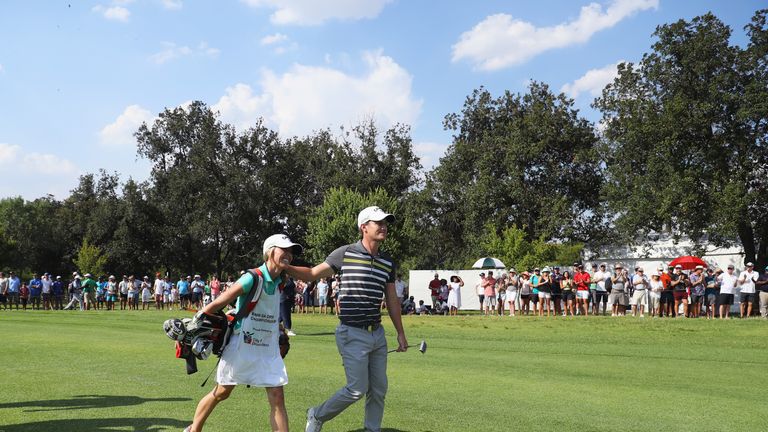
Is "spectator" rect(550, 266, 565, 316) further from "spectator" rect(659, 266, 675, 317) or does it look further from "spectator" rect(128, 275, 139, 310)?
"spectator" rect(128, 275, 139, 310)

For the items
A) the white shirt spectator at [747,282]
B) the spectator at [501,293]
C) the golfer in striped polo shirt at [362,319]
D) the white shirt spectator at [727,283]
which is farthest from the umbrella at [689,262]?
the golfer in striped polo shirt at [362,319]

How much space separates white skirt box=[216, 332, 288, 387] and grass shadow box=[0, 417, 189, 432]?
61.5 inches

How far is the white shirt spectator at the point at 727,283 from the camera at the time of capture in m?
25.1

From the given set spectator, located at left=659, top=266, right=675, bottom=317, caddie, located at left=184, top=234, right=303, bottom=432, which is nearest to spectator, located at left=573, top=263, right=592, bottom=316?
spectator, located at left=659, top=266, right=675, bottom=317

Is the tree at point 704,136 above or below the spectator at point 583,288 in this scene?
above

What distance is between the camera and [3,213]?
3408 inches

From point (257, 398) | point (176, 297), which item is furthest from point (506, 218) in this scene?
point (257, 398)

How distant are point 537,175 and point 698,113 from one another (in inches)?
795

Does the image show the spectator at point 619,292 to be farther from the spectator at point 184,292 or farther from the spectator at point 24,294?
the spectator at point 24,294

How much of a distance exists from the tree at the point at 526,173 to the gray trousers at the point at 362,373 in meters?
49.4

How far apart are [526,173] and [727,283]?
35.0 metres

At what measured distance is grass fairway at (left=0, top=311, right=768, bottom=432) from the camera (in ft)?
24.9

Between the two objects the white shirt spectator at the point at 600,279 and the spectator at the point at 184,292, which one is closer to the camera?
the white shirt spectator at the point at 600,279

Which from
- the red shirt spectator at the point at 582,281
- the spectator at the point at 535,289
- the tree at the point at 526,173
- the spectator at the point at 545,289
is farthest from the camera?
the tree at the point at 526,173
